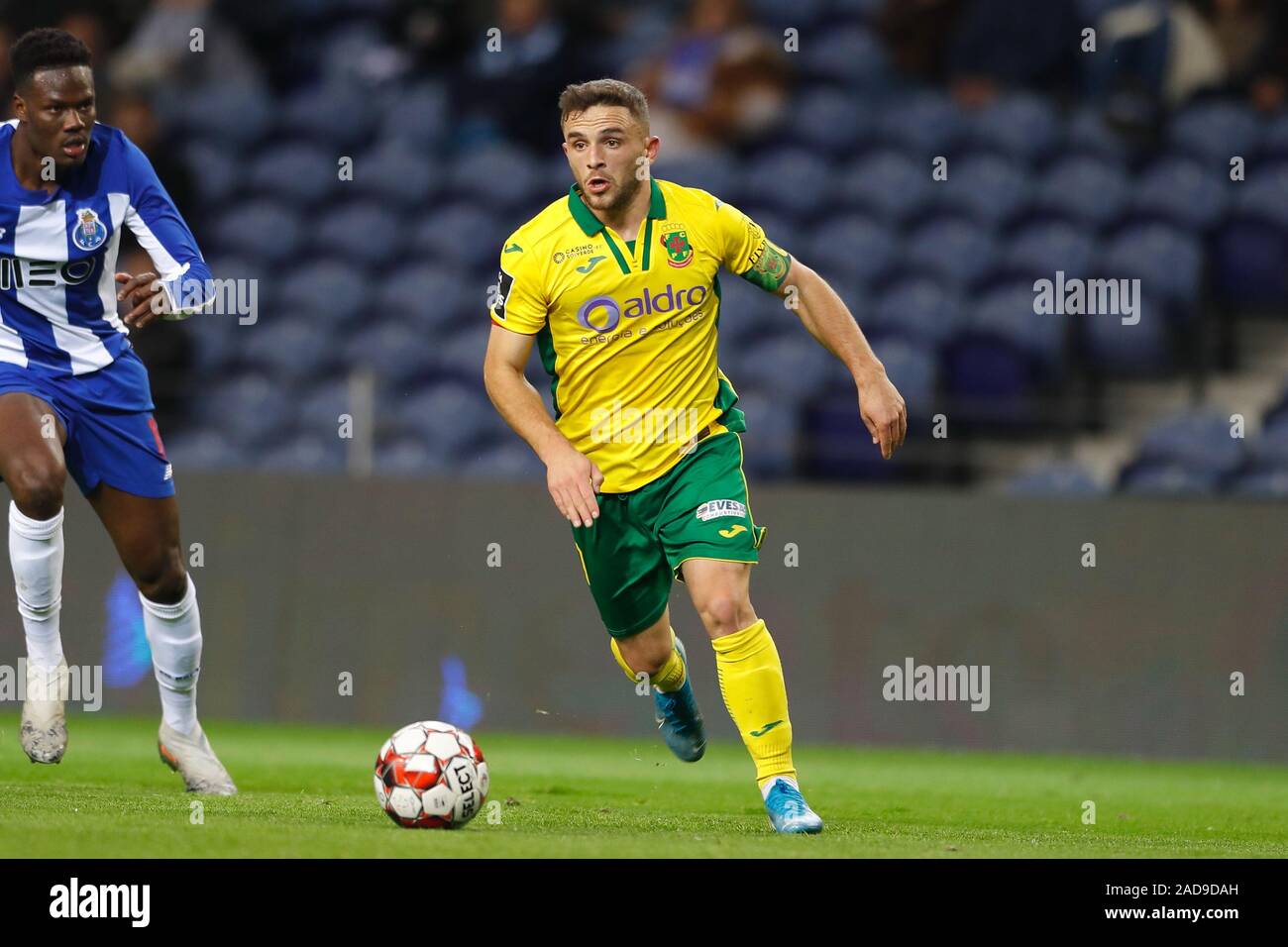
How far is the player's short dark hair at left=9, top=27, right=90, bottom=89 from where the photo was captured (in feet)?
21.6

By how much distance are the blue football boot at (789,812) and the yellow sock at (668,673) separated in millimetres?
1237

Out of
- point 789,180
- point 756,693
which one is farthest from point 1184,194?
point 756,693

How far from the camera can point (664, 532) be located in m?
6.72

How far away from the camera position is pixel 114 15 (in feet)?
55.1

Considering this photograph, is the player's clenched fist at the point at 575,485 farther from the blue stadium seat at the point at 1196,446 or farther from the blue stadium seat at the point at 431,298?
the blue stadium seat at the point at 431,298

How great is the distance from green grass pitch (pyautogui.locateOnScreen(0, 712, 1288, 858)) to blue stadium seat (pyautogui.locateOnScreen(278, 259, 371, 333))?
4539 mm

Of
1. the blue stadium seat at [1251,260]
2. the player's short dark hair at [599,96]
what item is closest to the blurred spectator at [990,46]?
the blue stadium seat at [1251,260]

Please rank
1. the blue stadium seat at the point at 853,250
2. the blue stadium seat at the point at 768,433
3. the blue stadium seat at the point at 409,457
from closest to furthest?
the blue stadium seat at the point at 768,433, the blue stadium seat at the point at 409,457, the blue stadium seat at the point at 853,250

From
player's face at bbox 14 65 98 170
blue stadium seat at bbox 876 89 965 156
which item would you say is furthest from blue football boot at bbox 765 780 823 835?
blue stadium seat at bbox 876 89 965 156

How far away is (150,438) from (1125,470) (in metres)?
7.76

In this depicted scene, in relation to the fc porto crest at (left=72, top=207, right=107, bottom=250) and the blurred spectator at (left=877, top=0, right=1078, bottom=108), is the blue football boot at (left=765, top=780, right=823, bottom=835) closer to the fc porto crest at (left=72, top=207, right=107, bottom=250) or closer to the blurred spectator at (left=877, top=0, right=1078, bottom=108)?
the fc porto crest at (left=72, top=207, right=107, bottom=250)

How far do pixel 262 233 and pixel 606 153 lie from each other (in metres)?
9.73

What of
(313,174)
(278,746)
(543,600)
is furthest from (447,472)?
(313,174)

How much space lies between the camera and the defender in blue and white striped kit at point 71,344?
6586 mm
